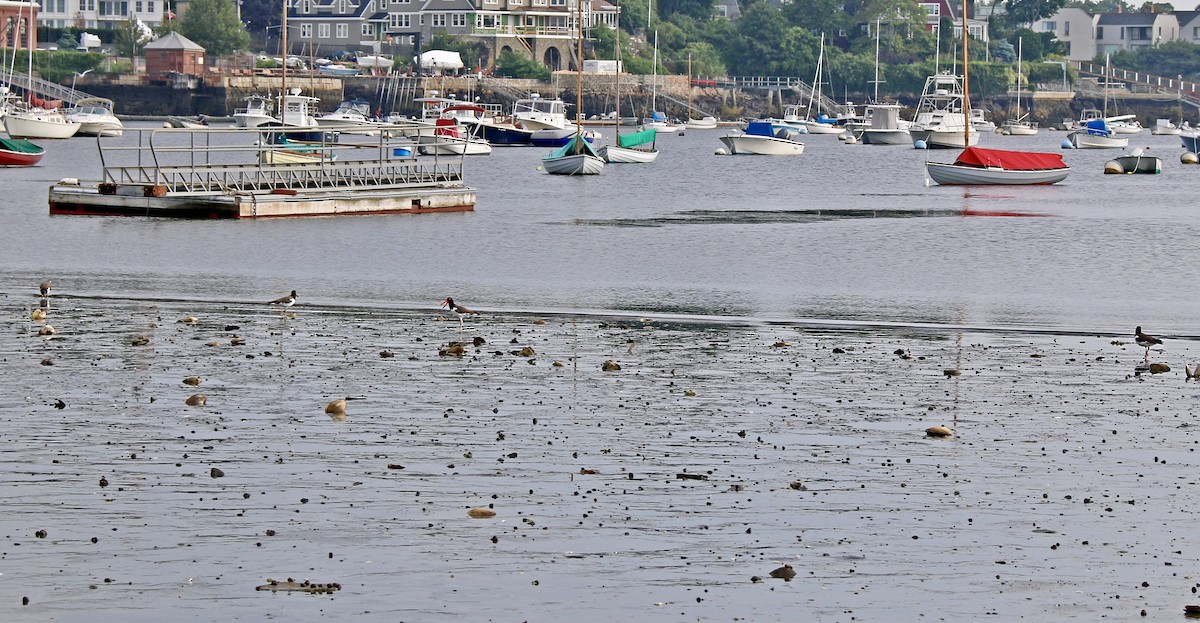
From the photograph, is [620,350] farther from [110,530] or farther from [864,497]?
[110,530]

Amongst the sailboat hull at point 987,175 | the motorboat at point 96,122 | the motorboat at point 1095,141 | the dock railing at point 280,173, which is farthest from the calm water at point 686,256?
the motorboat at point 1095,141

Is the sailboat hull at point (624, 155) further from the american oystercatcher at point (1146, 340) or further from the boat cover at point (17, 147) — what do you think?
the american oystercatcher at point (1146, 340)

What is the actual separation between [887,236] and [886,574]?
130 feet

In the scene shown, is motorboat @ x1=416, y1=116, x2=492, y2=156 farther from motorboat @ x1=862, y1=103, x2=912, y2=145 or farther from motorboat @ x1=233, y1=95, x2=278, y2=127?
motorboat @ x1=862, y1=103, x2=912, y2=145

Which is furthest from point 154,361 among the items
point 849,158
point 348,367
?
point 849,158

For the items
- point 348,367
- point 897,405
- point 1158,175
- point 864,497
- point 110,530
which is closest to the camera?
point 110,530

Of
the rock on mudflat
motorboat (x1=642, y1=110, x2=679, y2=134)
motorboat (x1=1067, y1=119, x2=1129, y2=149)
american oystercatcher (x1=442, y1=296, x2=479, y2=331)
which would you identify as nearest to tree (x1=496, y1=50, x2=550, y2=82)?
motorboat (x1=642, y1=110, x2=679, y2=134)

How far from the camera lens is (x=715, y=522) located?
14.6 metres

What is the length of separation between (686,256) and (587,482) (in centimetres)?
2850

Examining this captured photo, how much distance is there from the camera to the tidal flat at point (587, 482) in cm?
1261

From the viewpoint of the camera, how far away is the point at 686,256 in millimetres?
44156

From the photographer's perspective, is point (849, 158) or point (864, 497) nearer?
point (864, 497)

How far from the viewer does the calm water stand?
108 ft

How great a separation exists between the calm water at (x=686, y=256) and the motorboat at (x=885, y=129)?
8169cm
